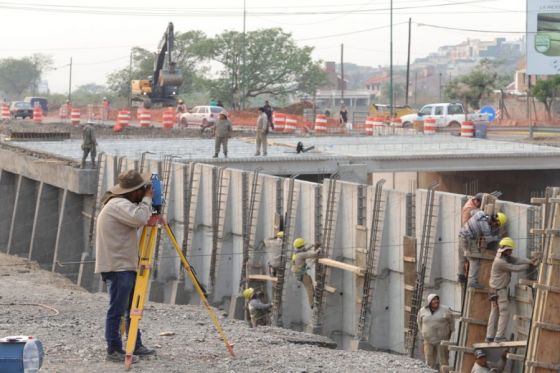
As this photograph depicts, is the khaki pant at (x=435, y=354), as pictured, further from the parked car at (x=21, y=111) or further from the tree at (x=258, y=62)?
the tree at (x=258, y=62)

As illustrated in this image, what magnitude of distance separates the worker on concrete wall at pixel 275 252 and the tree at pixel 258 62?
3004 inches

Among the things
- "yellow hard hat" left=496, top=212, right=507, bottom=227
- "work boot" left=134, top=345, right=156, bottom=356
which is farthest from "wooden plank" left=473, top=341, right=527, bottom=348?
"work boot" left=134, top=345, right=156, bottom=356

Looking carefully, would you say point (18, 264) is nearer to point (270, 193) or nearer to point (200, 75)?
point (270, 193)

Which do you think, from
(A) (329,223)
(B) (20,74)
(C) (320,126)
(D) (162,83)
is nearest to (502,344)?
(A) (329,223)

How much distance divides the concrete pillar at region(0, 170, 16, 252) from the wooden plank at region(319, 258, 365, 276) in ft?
60.9

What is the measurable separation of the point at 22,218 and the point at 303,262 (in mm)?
16382

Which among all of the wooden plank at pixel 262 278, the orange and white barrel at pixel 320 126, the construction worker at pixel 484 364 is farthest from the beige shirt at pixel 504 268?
the orange and white barrel at pixel 320 126

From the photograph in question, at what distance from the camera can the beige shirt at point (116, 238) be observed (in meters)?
11.2

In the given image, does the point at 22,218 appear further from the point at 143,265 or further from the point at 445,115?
the point at 143,265

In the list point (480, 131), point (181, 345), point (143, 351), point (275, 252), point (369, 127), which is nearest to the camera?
point (143, 351)

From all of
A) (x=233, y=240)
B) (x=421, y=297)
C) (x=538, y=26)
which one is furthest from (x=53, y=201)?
(x=538, y=26)

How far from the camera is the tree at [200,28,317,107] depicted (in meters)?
100

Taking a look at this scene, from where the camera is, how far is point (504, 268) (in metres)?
16.1

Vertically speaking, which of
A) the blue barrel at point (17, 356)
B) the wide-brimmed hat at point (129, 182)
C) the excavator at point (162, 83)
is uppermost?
the excavator at point (162, 83)
